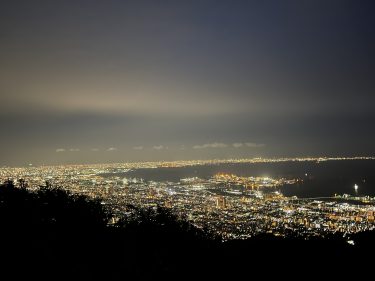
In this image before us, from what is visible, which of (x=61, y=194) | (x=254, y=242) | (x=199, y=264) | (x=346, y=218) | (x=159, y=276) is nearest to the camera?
(x=159, y=276)

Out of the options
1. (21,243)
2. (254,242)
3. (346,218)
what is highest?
(21,243)

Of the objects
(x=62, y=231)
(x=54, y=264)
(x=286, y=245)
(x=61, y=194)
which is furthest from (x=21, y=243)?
(x=286, y=245)

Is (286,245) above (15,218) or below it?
below

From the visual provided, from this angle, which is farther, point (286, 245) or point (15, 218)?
point (15, 218)

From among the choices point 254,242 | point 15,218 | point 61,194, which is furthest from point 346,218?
point 15,218

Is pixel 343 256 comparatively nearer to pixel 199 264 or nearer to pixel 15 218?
pixel 199 264

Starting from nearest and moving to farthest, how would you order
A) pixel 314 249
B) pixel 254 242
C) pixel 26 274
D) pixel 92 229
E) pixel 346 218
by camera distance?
pixel 26 274, pixel 314 249, pixel 254 242, pixel 92 229, pixel 346 218

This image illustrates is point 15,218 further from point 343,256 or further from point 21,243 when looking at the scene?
point 343,256
